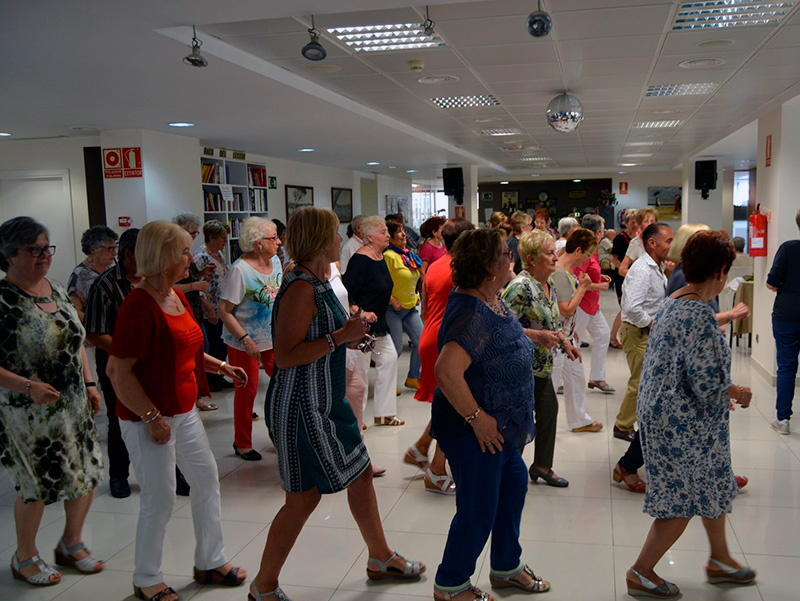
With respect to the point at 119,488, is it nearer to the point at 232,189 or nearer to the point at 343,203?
the point at 232,189

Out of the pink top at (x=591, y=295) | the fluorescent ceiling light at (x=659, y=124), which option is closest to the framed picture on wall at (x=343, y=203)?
the fluorescent ceiling light at (x=659, y=124)

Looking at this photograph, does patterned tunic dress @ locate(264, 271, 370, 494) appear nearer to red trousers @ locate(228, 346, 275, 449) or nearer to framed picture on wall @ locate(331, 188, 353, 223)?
red trousers @ locate(228, 346, 275, 449)

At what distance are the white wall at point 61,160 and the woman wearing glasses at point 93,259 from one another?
4500mm

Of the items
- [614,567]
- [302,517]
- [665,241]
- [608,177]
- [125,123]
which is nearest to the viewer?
[302,517]

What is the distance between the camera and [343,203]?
1548 centimetres

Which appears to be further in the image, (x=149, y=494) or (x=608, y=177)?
(x=608, y=177)

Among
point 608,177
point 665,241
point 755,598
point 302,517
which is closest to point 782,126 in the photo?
point 665,241

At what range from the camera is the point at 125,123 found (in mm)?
7129

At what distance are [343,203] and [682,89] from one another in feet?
31.1

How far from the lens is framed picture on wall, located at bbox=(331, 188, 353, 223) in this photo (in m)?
14.9

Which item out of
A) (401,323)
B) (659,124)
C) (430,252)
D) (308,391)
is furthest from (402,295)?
(659,124)

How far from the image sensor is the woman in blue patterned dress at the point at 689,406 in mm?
2570

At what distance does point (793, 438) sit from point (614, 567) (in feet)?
8.35

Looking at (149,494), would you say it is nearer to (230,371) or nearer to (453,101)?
(230,371)
